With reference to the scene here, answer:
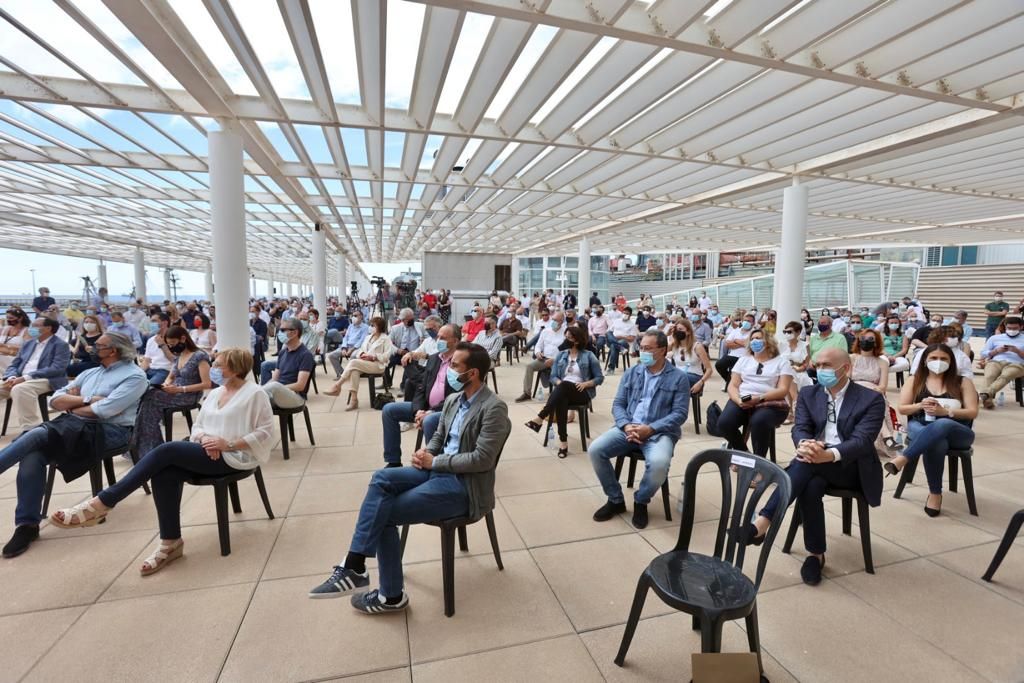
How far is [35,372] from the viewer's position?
5.00m

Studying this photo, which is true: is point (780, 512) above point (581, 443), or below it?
above

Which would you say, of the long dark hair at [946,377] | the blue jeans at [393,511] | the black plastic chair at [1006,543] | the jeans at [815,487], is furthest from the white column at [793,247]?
the blue jeans at [393,511]

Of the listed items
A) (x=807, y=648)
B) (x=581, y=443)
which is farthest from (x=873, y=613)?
(x=581, y=443)

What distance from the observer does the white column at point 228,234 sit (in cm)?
650

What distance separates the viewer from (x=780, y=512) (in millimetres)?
1942

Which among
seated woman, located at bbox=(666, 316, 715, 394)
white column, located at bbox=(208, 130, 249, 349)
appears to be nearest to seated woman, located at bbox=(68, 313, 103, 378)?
white column, located at bbox=(208, 130, 249, 349)

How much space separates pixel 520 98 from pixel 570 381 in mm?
3873

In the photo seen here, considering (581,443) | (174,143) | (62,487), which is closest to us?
(62,487)

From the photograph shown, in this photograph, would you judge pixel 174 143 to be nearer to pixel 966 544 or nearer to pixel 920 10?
pixel 920 10

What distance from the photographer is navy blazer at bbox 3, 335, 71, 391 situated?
507cm

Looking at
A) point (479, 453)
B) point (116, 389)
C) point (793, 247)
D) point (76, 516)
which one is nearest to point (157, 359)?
point (116, 389)

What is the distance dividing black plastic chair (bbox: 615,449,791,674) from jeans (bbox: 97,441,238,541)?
2.57m

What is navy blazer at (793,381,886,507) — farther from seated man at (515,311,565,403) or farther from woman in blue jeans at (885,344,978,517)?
seated man at (515,311,565,403)

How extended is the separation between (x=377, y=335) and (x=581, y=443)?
3434mm
